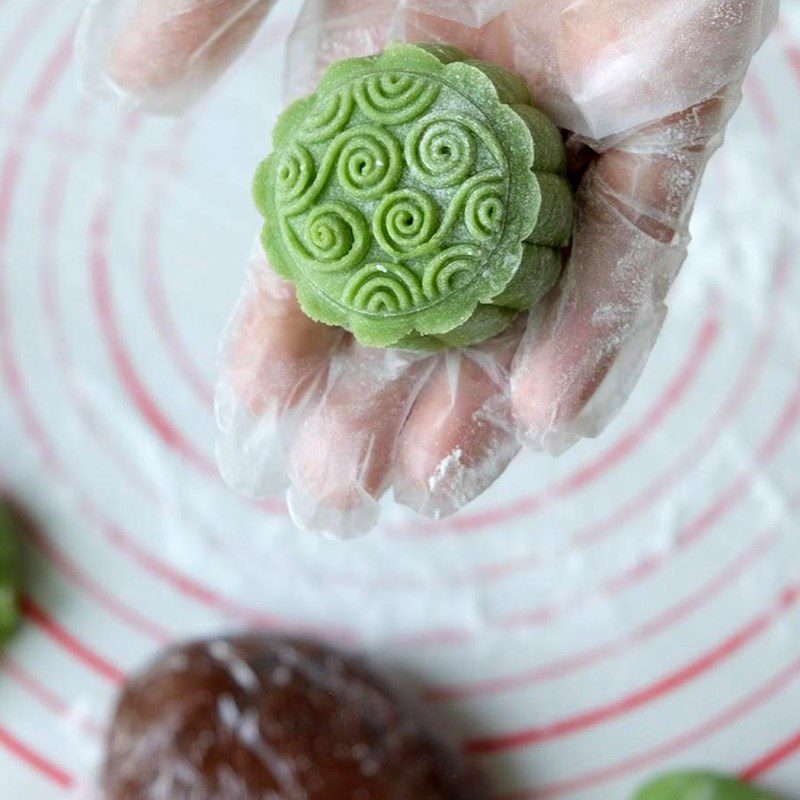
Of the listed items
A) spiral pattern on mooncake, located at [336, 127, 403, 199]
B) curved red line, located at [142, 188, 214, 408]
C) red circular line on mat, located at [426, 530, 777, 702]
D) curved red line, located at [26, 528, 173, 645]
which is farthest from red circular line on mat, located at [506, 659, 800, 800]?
spiral pattern on mooncake, located at [336, 127, 403, 199]

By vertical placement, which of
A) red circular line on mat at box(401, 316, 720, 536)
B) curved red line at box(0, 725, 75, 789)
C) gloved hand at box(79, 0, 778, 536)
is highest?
gloved hand at box(79, 0, 778, 536)

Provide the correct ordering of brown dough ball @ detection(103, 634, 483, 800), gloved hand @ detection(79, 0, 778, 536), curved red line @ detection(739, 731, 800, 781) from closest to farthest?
gloved hand @ detection(79, 0, 778, 536) < brown dough ball @ detection(103, 634, 483, 800) < curved red line @ detection(739, 731, 800, 781)

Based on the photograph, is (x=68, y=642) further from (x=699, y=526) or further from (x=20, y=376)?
(x=699, y=526)

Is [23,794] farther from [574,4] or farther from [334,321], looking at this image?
[574,4]

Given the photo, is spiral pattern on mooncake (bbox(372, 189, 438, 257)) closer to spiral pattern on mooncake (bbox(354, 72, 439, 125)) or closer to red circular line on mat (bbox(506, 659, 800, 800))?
spiral pattern on mooncake (bbox(354, 72, 439, 125))

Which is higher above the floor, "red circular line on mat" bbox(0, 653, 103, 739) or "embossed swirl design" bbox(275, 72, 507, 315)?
"embossed swirl design" bbox(275, 72, 507, 315)

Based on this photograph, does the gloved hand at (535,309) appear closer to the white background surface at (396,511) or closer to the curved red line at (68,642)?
the white background surface at (396,511)
